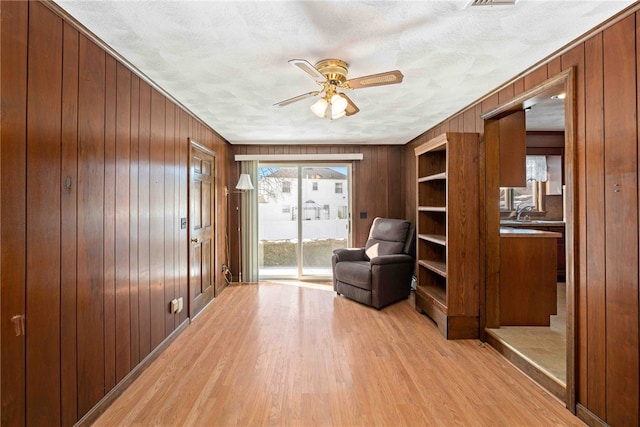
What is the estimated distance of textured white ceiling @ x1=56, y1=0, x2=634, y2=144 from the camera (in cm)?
167

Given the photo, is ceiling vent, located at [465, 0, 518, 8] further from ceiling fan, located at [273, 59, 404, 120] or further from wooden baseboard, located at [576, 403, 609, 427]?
wooden baseboard, located at [576, 403, 609, 427]

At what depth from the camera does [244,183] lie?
5.02 m

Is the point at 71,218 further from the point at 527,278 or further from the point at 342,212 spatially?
the point at 342,212

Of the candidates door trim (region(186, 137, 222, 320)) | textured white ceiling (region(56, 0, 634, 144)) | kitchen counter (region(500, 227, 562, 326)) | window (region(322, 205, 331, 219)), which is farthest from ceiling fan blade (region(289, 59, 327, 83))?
window (region(322, 205, 331, 219))

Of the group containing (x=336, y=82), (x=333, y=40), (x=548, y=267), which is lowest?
(x=548, y=267)

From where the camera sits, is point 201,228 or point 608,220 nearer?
point 608,220

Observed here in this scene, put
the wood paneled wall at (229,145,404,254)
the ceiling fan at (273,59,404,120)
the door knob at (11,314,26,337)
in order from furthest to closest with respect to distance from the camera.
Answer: the wood paneled wall at (229,145,404,254)
the ceiling fan at (273,59,404,120)
the door knob at (11,314,26,337)

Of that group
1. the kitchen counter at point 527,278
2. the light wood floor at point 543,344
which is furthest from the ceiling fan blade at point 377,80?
the light wood floor at point 543,344

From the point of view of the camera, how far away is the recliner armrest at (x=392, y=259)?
3.98 m

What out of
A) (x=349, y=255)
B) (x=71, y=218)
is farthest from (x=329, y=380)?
(x=349, y=255)

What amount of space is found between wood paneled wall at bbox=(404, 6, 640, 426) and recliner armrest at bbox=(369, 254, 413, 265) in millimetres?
Answer: 2164

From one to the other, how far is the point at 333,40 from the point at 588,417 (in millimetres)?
2751

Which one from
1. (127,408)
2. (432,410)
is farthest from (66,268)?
(432,410)

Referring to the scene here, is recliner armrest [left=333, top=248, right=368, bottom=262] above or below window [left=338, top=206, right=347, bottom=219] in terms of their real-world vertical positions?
below
